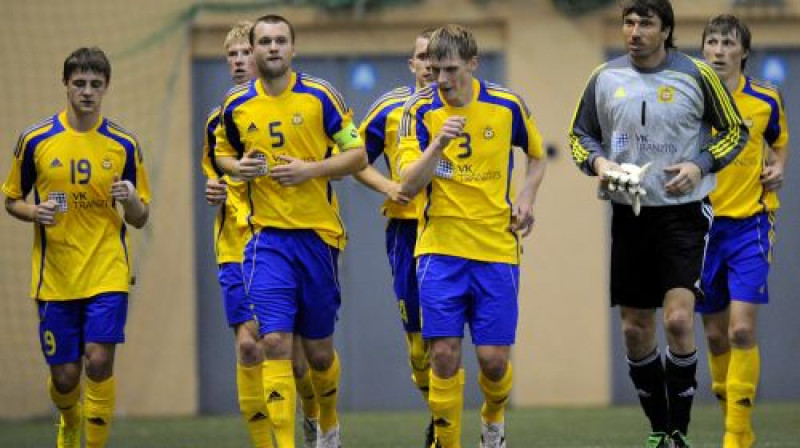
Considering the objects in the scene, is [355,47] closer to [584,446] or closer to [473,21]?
[473,21]

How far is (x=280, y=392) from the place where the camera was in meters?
8.20

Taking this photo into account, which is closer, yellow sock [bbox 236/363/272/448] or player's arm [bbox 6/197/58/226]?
yellow sock [bbox 236/363/272/448]

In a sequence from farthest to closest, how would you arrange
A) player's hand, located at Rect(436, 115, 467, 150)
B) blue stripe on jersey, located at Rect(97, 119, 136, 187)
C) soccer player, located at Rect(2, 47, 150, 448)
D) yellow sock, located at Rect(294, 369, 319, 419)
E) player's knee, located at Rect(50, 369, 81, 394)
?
yellow sock, located at Rect(294, 369, 319, 419), blue stripe on jersey, located at Rect(97, 119, 136, 187), player's knee, located at Rect(50, 369, 81, 394), soccer player, located at Rect(2, 47, 150, 448), player's hand, located at Rect(436, 115, 467, 150)

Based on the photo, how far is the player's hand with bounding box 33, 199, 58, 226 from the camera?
9102mm

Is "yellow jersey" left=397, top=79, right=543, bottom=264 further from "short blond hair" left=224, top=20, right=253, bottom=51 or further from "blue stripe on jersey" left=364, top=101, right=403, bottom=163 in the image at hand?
"short blond hair" left=224, top=20, right=253, bottom=51

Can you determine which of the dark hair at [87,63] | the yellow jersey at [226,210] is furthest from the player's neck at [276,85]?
the dark hair at [87,63]

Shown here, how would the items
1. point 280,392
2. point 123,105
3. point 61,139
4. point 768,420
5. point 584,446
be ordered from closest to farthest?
point 280,392
point 61,139
point 584,446
point 768,420
point 123,105

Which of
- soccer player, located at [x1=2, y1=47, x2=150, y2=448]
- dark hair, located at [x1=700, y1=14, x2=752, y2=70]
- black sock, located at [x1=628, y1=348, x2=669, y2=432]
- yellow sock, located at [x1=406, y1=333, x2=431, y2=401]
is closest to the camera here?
black sock, located at [x1=628, y1=348, x2=669, y2=432]

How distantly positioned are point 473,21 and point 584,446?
5148 mm

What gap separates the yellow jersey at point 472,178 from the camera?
333 inches

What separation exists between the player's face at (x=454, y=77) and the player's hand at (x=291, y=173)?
0.77m

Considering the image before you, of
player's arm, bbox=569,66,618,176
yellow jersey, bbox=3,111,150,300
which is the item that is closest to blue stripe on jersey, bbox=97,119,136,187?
yellow jersey, bbox=3,111,150,300

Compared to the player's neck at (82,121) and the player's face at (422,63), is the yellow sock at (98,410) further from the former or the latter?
the player's face at (422,63)

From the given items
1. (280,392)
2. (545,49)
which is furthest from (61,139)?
(545,49)
